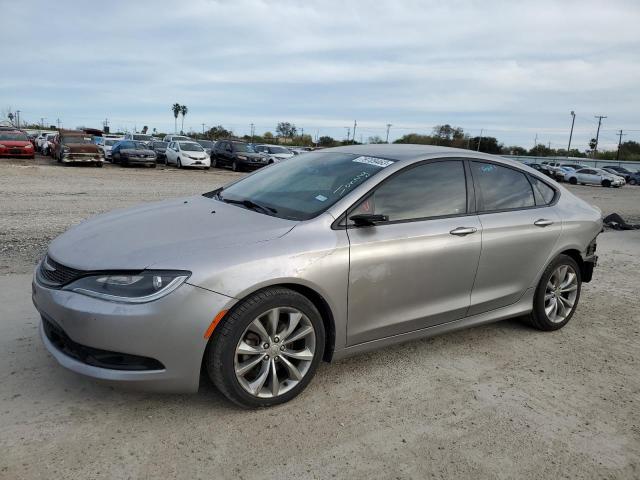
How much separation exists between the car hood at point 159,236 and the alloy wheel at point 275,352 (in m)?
0.48

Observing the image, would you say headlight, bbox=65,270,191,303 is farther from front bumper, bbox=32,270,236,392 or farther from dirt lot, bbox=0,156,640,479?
dirt lot, bbox=0,156,640,479

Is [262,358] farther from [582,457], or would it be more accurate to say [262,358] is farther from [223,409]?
[582,457]

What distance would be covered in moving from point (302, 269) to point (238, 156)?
84.9ft

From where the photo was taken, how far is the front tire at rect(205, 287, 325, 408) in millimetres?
2914

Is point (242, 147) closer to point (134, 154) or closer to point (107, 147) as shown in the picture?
point (134, 154)

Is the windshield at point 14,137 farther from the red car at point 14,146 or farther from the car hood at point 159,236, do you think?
the car hood at point 159,236

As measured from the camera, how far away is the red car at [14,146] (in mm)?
24562

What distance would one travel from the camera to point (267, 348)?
10.1 ft

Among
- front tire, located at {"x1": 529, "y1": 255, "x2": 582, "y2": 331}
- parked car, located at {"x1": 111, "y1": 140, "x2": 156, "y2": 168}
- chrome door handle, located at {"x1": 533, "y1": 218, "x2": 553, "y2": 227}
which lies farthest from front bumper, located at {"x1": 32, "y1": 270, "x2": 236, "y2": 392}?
parked car, located at {"x1": 111, "y1": 140, "x2": 156, "y2": 168}

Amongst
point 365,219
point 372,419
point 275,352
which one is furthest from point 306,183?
point 372,419

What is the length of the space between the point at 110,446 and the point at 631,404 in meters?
3.24

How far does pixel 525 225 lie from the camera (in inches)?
170

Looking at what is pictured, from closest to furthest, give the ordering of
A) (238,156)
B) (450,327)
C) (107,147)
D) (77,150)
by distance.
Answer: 1. (450,327)
2. (77,150)
3. (238,156)
4. (107,147)

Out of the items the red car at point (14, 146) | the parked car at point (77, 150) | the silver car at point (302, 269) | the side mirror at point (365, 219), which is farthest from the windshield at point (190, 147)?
the side mirror at point (365, 219)
